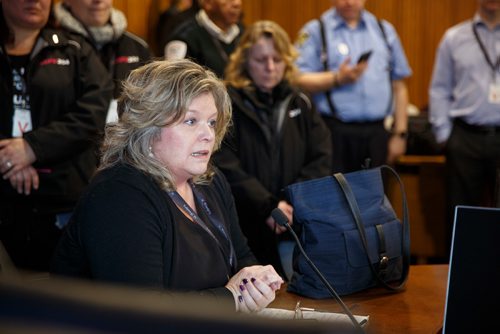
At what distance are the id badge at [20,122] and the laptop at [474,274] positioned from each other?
194 centimetres

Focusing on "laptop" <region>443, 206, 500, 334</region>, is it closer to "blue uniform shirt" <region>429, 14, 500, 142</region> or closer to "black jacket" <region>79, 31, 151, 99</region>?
"black jacket" <region>79, 31, 151, 99</region>

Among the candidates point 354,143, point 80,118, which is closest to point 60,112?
point 80,118

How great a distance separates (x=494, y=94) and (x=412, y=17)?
103 inches

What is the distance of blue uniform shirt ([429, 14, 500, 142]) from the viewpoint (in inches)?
167

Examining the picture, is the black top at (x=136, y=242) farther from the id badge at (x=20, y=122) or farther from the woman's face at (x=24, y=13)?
the woman's face at (x=24, y=13)

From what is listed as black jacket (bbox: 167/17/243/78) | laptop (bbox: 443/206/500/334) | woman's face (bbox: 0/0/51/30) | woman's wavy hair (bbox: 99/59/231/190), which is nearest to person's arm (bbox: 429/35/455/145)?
black jacket (bbox: 167/17/243/78)

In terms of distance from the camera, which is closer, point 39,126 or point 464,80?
point 39,126

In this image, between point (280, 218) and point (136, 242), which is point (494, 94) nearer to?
point (280, 218)

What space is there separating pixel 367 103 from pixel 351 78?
21 cm

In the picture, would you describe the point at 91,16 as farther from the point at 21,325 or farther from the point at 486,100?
the point at 21,325

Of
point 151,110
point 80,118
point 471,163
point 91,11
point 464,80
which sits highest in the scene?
point 91,11

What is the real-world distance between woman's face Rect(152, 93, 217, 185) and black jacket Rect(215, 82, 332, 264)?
1.21m

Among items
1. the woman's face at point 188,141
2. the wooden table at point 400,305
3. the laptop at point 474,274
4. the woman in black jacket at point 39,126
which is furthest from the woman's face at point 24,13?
the laptop at point 474,274

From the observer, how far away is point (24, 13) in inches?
117
